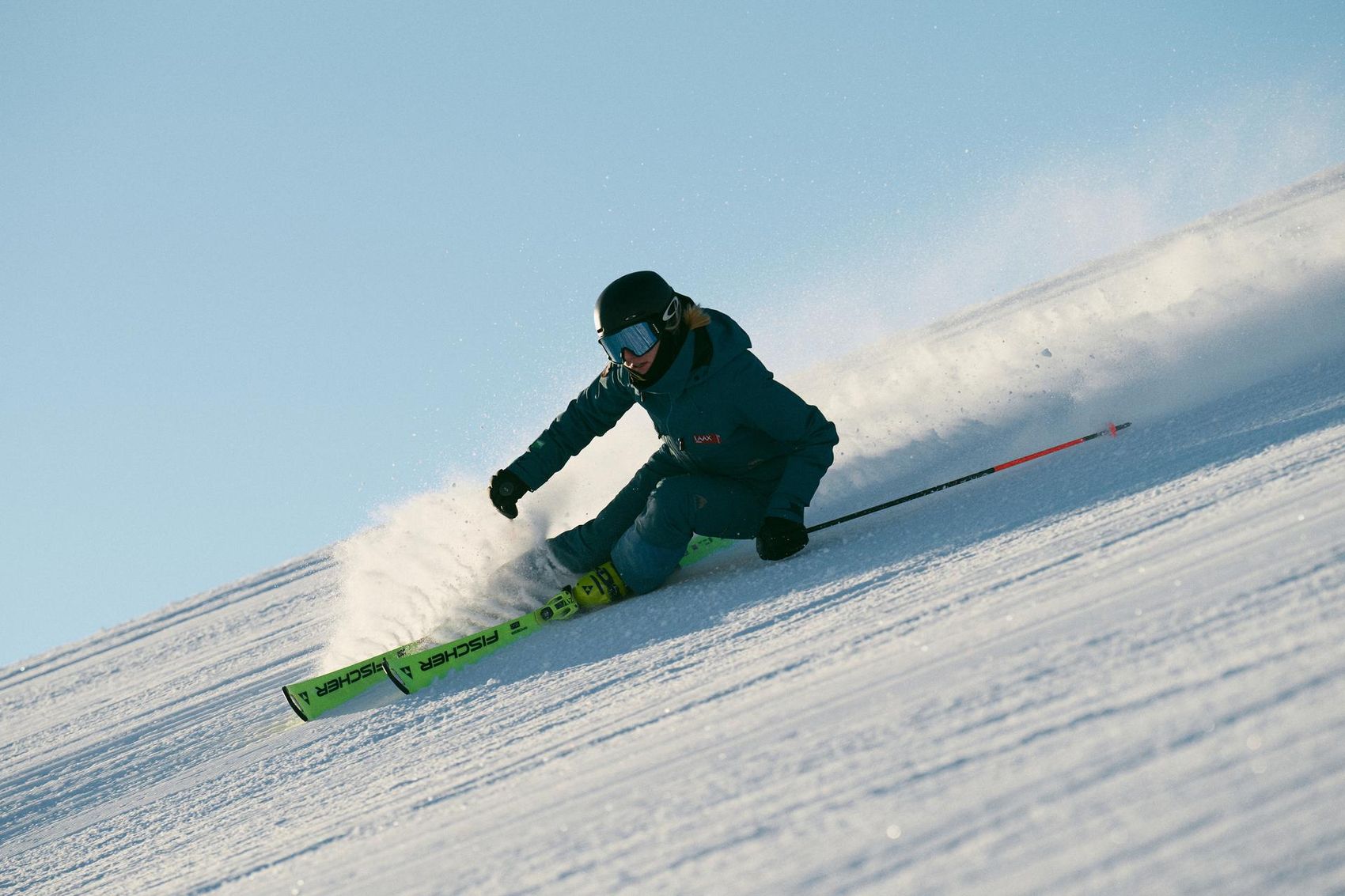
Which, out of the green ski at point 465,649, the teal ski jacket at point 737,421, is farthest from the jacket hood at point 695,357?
the green ski at point 465,649

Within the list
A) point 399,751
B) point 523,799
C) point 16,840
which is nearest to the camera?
point 523,799

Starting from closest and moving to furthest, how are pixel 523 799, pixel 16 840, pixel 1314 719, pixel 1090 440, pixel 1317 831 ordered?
1. pixel 1317 831
2. pixel 1314 719
3. pixel 523 799
4. pixel 16 840
5. pixel 1090 440

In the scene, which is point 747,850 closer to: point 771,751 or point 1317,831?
point 771,751

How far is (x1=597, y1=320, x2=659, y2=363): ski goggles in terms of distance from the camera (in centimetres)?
385

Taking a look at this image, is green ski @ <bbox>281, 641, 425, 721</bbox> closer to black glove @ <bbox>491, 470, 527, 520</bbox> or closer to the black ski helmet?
black glove @ <bbox>491, 470, 527, 520</bbox>

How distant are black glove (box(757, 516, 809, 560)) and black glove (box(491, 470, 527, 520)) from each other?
4.67 ft

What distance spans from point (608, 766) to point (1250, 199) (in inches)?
1152

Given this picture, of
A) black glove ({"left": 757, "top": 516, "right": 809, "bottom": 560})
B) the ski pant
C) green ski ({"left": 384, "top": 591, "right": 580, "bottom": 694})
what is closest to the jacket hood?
the ski pant

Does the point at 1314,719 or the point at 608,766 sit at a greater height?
the point at 608,766

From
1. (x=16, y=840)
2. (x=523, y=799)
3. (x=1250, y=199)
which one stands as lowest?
(x=1250, y=199)

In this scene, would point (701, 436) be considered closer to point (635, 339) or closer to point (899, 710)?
point (635, 339)

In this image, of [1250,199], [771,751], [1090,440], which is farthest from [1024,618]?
[1250,199]

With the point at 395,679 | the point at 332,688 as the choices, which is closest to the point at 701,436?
the point at 395,679

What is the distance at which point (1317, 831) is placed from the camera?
45.0 inches
